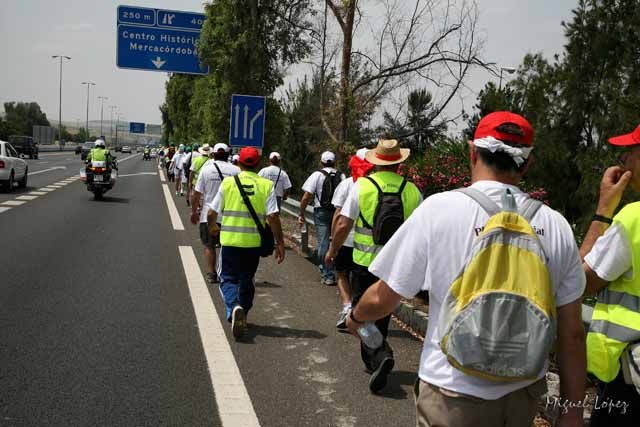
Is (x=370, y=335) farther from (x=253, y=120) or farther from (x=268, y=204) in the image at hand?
(x=253, y=120)

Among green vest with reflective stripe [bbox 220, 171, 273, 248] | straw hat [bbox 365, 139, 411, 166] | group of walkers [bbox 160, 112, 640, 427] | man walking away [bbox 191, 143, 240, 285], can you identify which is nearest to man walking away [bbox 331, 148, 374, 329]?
green vest with reflective stripe [bbox 220, 171, 273, 248]

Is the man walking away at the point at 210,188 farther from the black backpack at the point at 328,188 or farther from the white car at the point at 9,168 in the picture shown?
the white car at the point at 9,168

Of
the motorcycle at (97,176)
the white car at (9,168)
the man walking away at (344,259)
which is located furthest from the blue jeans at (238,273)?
the white car at (9,168)

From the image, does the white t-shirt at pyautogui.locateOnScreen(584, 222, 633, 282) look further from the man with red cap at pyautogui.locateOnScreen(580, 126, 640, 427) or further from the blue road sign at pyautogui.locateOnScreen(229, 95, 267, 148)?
the blue road sign at pyautogui.locateOnScreen(229, 95, 267, 148)

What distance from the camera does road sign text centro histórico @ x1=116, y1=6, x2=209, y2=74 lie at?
23.1 meters

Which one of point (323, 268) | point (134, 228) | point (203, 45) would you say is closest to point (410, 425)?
point (323, 268)

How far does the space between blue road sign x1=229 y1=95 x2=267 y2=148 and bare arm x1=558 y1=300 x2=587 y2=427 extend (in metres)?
11.6

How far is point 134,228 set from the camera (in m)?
14.5

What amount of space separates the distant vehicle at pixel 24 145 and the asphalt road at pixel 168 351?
46.9 meters

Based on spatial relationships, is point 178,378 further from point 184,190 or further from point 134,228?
point 184,190

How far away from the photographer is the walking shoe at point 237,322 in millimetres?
6246

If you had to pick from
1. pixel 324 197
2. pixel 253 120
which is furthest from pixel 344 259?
pixel 253 120

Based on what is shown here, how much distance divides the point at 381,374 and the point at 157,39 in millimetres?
20398

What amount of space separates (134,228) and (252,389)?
33.3ft
